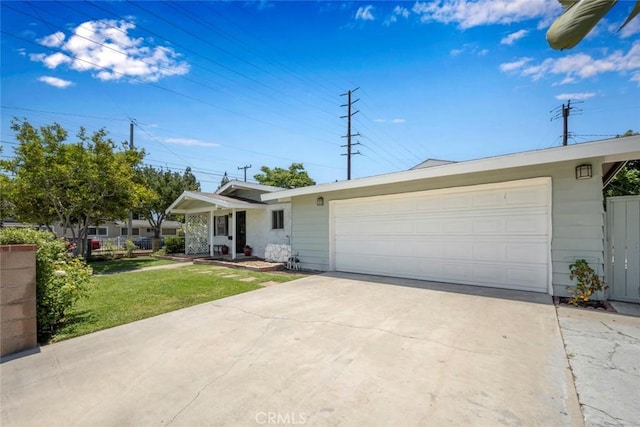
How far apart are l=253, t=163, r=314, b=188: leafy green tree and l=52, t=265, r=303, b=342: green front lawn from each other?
2411 centimetres

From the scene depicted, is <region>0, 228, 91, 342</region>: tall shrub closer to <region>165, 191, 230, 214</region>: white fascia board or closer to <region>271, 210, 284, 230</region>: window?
<region>165, 191, 230, 214</region>: white fascia board

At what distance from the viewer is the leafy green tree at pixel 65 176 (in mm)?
10805

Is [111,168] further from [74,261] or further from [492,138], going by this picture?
[492,138]

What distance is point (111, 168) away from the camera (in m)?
11.8

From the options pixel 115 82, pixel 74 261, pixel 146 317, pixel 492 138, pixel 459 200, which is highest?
pixel 115 82

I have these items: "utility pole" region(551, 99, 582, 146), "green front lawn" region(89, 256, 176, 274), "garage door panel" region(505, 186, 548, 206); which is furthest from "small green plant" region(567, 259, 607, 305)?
"utility pole" region(551, 99, 582, 146)

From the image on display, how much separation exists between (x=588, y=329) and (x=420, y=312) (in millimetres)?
2090

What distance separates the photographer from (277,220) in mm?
12547

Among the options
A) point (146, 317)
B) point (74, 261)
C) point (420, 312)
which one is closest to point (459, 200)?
point (420, 312)

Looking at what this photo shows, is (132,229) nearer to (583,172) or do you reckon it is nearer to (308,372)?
(308,372)

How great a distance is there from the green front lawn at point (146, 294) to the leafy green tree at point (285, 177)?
2411cm

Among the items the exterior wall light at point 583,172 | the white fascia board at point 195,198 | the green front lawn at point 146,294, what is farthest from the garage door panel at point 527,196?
the white fascia board at point 195,198

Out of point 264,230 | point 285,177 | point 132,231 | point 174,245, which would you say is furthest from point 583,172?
point 132,231

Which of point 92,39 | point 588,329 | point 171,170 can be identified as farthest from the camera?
point 171,170
